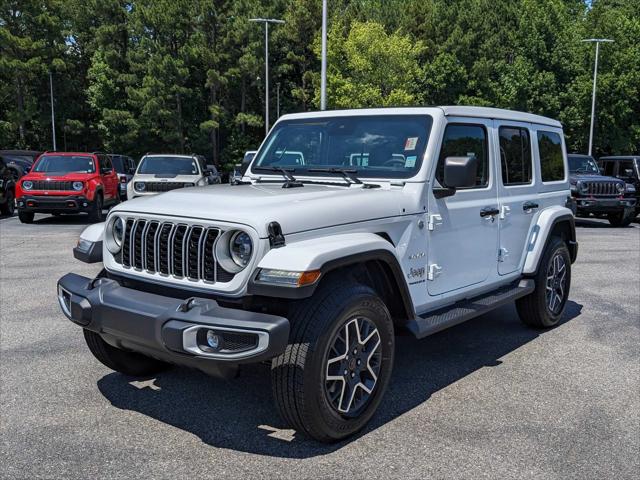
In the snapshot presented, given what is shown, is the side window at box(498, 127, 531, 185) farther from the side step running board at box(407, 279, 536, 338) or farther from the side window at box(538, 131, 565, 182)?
the side step running board at box(407, 279, 536, 338)

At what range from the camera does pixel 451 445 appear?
375 centimetres

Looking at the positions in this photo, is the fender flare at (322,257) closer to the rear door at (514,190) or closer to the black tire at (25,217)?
the rear door at (514,190)

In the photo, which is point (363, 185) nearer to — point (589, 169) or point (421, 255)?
point (421, 255)

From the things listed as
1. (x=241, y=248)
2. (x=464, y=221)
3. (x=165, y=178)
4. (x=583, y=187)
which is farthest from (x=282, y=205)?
(x=583, y=187)

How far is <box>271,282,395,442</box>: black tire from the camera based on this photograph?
11.3ft

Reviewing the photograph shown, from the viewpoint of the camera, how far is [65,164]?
54.1 ft

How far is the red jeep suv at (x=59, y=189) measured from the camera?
1558 centimetres

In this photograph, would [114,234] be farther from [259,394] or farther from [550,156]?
[550,156]

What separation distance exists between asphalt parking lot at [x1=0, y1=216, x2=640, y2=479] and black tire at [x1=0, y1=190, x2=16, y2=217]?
12538mm

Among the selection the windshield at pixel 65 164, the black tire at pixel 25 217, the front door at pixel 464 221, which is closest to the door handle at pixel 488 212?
the front door at pixel 464 221

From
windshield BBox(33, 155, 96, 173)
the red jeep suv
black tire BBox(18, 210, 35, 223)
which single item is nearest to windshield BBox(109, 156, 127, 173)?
windshield BBox(33, 155, 96, 173)

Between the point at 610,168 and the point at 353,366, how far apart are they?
17.3 metres

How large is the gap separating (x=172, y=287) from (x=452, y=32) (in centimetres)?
4768

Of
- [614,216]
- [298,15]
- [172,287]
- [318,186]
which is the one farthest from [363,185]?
[298,15]
